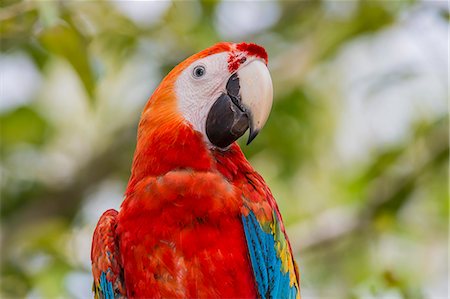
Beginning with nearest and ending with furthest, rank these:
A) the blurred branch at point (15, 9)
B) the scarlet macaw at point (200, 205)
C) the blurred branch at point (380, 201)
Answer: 1. the scarlet macaw at point (200, 205)
2. the blurred branch at point (15, 9)
3. the blurred branch at point (380, 201)

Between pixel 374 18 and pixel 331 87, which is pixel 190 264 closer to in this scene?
pixel 374 18

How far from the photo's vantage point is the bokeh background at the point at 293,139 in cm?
370

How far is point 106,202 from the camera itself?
435cm

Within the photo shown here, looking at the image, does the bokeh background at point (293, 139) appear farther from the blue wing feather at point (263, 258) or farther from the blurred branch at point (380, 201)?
the blue wing feather at point (263, 258)

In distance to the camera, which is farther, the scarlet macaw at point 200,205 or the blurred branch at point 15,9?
the blurred branch at point 15,9

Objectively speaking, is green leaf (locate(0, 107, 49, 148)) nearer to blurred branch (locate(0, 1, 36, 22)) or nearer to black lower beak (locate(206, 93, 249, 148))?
blurred branch (locate(0, 1, 36, 22))

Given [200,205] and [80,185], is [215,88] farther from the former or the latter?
[80,185]

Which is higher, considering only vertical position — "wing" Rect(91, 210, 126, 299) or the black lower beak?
the black lower beak

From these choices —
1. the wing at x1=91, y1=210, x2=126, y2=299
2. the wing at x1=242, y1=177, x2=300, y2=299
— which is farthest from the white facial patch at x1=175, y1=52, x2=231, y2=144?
the wing at x1=91, y1=210, x2=126, y2=299

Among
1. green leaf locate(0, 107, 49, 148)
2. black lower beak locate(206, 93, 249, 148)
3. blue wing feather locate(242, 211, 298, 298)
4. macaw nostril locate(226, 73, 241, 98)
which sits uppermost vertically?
green leaf locate(0, 107, 49, 148)

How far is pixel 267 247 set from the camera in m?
2.34

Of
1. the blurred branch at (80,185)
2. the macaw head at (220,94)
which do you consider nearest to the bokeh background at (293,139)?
the blurred branch at (80,185)

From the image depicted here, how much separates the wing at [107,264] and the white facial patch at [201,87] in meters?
0.38

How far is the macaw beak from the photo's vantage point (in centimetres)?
235
